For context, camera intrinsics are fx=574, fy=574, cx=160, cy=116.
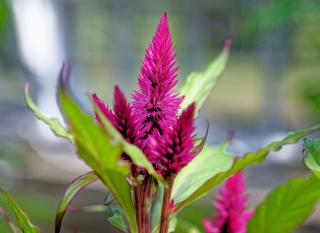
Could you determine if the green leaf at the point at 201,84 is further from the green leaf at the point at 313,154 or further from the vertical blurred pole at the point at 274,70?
the vertical blurred pole at the point at 274,70

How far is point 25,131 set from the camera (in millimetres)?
3672

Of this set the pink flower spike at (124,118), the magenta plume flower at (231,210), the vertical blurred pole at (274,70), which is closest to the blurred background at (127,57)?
the vertical blurred pole at (274,70)

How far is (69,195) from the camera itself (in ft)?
0.87

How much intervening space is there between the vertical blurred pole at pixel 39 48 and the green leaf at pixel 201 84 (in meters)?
2.79

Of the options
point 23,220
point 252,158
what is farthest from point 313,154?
point 23,220

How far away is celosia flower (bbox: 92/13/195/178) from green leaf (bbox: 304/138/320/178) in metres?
0.06

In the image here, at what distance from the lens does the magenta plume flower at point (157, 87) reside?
0.27 metres

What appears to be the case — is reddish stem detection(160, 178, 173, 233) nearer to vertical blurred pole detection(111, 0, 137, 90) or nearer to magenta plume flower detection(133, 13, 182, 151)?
magenta plume flower detection(133, 13, 182, 151)

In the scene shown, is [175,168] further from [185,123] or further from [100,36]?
[100,36]

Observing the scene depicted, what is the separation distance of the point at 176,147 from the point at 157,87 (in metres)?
0.04

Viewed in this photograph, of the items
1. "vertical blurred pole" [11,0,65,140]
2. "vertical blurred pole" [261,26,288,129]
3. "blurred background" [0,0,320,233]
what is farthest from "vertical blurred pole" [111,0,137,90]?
"vertical blurred pole" [261,26,288,129]

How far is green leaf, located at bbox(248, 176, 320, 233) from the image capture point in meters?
0.34

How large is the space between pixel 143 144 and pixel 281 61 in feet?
9.87

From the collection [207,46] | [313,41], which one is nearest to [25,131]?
[207,46]
